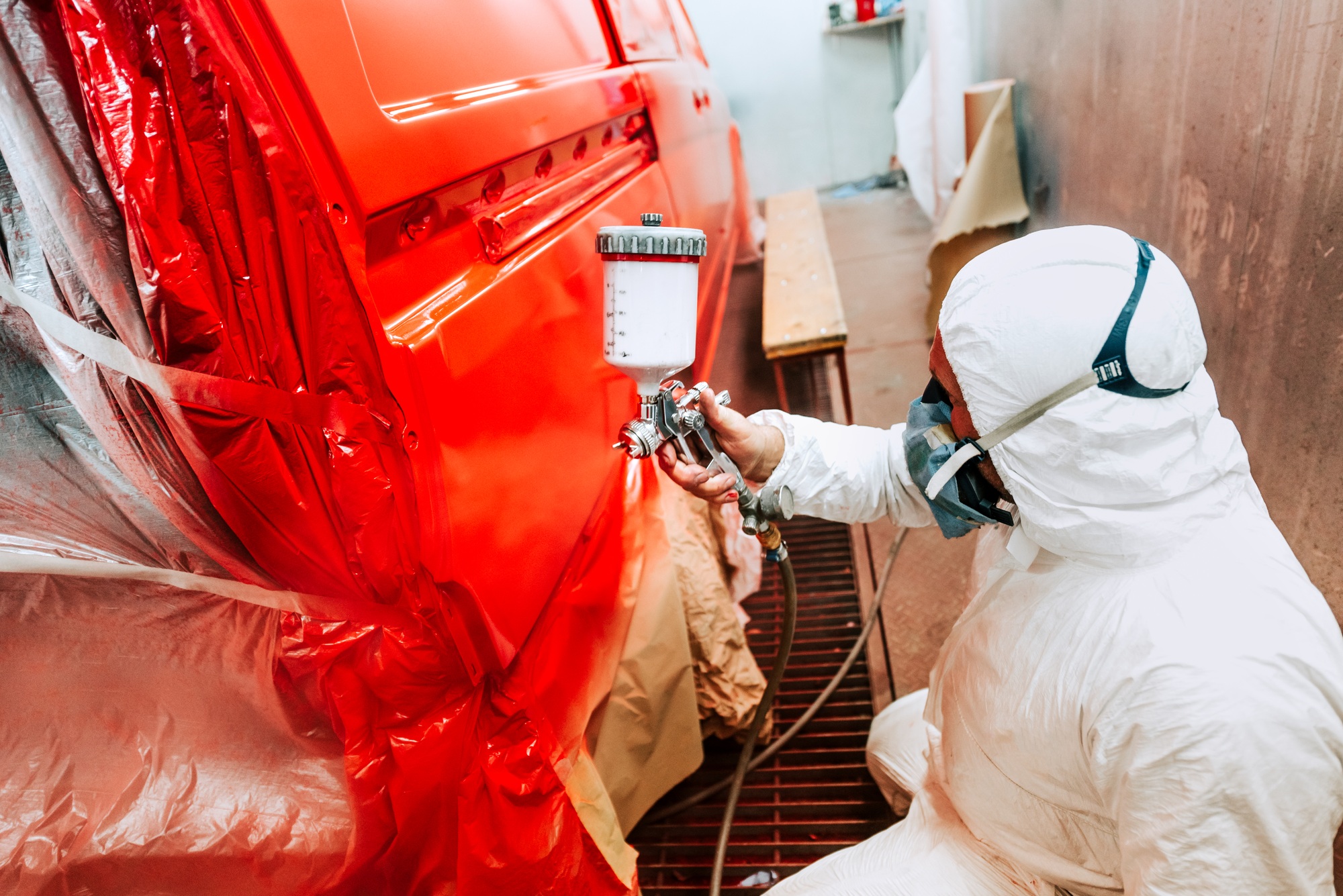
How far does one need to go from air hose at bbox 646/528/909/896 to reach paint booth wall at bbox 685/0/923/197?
5702mm

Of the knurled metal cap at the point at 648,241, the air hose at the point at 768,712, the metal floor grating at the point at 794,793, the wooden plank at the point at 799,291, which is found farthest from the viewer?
the wooden plank at the point at 799,291

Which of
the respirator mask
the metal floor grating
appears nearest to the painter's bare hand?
the respirator mask

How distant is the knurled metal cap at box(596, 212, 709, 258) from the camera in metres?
1.00

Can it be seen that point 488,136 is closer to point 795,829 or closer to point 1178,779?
point 1178,779

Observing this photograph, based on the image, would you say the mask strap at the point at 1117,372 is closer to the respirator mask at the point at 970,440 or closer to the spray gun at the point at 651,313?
the respirator mask at the point at 970,440

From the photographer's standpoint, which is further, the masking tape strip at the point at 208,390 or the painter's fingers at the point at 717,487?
the painter's fingers at the point at 717,487

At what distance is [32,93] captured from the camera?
0.69 m

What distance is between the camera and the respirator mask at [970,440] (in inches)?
36.2

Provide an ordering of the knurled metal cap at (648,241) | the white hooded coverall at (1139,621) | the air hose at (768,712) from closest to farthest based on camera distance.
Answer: the white hooded coverall at (1139,621) → the knurled metal cap at (648,241) → the air hose at (768,712)

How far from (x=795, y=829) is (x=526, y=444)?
1083 mm

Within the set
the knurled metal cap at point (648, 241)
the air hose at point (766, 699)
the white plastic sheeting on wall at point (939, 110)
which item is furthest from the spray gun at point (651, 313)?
the white plastic sheeting on wall at point (939, 110)

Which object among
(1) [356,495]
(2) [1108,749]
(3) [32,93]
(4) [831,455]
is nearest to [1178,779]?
(2) [1108,749]

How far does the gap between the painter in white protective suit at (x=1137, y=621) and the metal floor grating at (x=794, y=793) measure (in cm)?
55

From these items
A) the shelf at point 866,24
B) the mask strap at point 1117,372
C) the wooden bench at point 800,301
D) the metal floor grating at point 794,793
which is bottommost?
the metal floor grating at point 794,793
